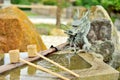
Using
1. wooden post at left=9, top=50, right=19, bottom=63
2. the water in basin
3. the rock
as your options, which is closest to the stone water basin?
the water in basin

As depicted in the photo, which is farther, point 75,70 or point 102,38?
point 102,38

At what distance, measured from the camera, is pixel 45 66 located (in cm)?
388

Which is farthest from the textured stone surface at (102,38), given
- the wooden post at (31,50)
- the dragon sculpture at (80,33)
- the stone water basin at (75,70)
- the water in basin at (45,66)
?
the wooden post at (31,50)

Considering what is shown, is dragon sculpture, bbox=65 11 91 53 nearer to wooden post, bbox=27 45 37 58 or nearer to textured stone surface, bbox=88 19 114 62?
textured stone surface, bbox=88 19 114 62

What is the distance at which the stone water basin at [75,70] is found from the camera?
11.4 ft

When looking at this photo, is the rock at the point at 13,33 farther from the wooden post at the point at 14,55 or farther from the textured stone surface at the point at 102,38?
the wooden post at the point at 14,55

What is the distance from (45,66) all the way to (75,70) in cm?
44

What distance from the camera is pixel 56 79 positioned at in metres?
3.45

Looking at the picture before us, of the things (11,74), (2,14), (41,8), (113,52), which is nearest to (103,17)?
(113,52)

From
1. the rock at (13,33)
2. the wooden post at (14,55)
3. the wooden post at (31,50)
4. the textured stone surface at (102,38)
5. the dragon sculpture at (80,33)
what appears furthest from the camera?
the rock at (13,33)

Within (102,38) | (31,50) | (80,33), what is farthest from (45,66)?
(102,38)

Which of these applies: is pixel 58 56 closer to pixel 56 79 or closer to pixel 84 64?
pixel 84 64

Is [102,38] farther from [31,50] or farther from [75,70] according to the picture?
[31,50]

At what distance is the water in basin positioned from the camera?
3.48m
